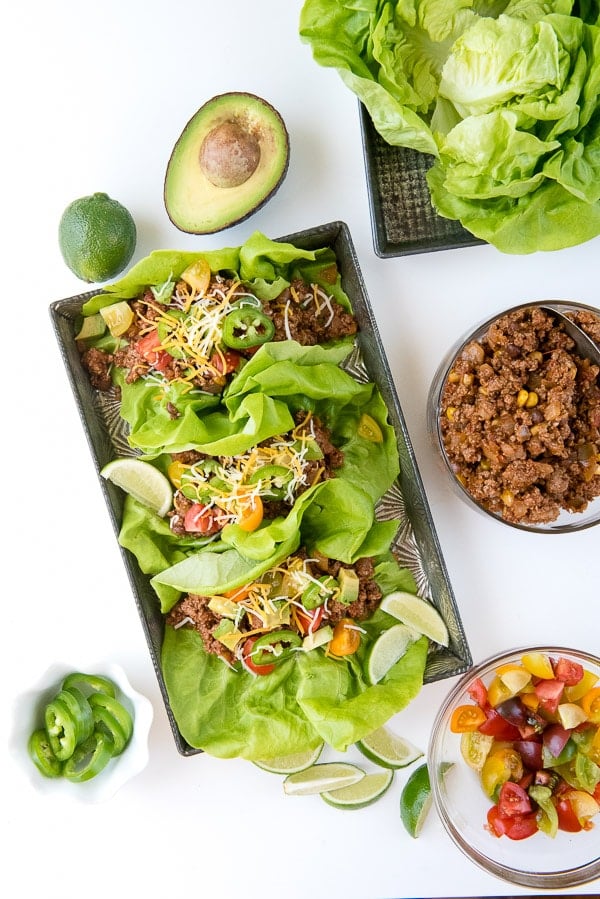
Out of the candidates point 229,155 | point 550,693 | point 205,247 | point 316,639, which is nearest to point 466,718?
point 550,693

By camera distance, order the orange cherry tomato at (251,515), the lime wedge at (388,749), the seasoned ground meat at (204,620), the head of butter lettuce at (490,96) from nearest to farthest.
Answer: the head of butter lettuce at (490,96) → the orange cherry tomato at (251,515) → the seasoned ground meat at (204,620) → the lime wedge at (388,749)

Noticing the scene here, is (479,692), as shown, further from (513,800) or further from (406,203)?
(406,203)

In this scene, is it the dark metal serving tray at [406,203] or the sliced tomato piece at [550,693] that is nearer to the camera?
the sliced tomato piece at [550,693]

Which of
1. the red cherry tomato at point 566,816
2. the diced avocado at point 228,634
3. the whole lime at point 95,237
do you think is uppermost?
the whole lime at point 95,237

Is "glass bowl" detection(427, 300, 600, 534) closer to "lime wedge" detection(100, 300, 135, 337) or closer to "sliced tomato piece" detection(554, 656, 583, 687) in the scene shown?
"sliced tomato piece" detection(554, 656, 583, 687)

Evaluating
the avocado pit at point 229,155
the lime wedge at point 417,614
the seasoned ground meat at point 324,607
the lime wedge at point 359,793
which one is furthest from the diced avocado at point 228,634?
the avocado pit at point 229,155

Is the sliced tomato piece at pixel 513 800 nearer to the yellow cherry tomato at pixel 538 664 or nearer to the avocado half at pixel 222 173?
the yellow cherry tomato at pixel 538 664

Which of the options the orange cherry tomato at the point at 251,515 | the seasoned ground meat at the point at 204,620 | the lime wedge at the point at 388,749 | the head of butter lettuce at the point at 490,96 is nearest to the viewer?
the head of butter lettuce at the point at 490,96
